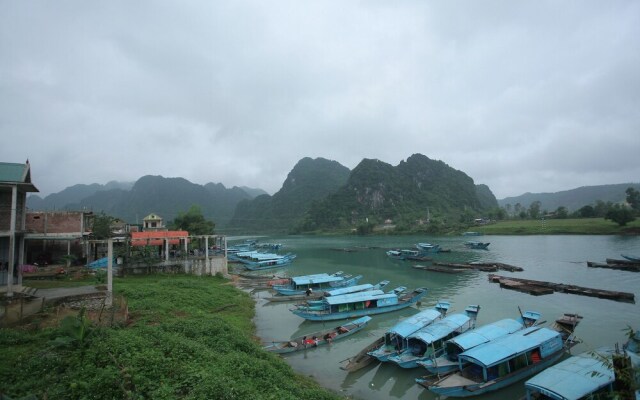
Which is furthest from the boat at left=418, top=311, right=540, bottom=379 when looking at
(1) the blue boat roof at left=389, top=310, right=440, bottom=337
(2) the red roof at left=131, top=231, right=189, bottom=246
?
(2) the red roof at left=131, top=231, right=189, bottom=246

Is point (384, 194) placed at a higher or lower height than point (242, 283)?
higher

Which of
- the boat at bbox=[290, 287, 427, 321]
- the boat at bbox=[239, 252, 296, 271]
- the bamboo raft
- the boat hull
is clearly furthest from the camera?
the boat at bbox=[239, 252, 296, 271]

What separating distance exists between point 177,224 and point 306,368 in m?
41.8

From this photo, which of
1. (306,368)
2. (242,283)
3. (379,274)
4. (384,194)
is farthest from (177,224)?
(384,194)

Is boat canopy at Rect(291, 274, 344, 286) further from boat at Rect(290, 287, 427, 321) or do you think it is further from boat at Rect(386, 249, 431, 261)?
boat at Rect(386, 249, 431, 261)

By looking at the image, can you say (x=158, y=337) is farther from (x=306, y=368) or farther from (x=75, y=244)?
(x=75, y=244)

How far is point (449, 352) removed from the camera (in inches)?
579

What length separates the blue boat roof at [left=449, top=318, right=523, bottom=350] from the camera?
13969 mm

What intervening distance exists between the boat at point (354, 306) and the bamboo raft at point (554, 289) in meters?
12.8

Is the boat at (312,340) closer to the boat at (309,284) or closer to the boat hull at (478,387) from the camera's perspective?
the boat hull at (478,387)

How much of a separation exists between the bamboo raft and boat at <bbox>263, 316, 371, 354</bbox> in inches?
728

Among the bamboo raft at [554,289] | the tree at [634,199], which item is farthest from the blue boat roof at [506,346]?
the tree at [634,199]

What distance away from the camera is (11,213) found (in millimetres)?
14812

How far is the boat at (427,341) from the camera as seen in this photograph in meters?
14.6
